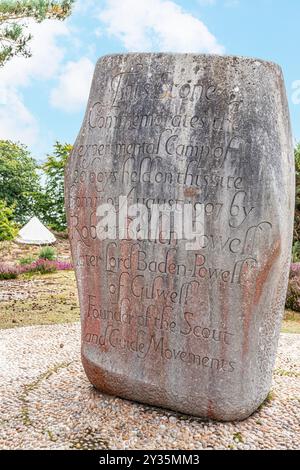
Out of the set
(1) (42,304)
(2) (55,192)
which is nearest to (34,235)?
(2) (55,192)

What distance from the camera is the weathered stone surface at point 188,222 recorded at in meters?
4.36

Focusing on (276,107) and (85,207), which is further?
(85,207)

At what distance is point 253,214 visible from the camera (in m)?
4.31

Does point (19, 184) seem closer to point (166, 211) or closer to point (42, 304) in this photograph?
point (42, 304)

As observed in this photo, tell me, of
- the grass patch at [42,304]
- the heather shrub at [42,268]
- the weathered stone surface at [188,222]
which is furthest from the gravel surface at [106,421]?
the heather shrub at [42,268]

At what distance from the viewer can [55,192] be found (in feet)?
80.3

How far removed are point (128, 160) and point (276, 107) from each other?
1.23 meters

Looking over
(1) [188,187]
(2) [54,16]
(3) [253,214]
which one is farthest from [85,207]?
(2) [54,16]

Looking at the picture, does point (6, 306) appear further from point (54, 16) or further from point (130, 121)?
point (130, 121)

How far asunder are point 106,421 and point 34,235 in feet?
54.2

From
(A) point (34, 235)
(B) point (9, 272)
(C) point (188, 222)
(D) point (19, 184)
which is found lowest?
(B) point (9, 272)

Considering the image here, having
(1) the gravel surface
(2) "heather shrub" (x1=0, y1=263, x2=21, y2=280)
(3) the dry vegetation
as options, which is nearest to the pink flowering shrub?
(3) the dry vegetation

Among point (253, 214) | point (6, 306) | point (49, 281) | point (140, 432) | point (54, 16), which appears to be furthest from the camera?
point (49, 281)

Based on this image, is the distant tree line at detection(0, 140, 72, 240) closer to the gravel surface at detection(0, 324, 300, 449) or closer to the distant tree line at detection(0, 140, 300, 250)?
the distant tree line at detection(0, 140, 300, 250)
